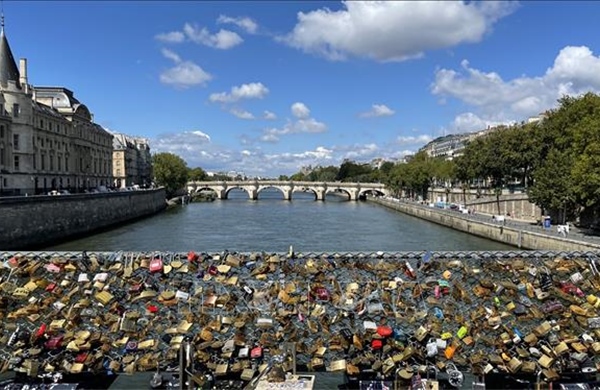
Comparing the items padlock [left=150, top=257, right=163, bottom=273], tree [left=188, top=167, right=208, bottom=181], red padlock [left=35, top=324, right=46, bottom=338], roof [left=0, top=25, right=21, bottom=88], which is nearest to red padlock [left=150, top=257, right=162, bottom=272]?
padlock [left=150, top=257, right=163, bottom=273]

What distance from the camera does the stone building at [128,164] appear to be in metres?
102

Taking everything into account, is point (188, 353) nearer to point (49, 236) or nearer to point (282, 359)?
point (282, 359)

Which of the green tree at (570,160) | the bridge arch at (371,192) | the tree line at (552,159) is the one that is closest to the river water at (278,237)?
the green tree at (570,160)

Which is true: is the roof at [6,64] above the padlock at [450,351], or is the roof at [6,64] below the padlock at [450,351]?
above

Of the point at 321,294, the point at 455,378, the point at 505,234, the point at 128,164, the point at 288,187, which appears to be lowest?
the point at 505,234

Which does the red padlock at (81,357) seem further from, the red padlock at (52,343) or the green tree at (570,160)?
the green tree at (570,160)

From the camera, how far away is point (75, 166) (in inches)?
2596

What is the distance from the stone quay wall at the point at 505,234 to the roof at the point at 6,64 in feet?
134

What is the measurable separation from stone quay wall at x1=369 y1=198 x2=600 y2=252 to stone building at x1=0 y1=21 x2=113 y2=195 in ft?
125

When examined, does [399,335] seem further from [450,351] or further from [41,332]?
[41,332]

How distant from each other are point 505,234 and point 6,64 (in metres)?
43.6

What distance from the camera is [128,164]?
108m

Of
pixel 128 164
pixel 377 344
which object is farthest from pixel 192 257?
pixel 128 164

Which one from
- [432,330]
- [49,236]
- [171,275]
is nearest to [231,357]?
[171,275]
